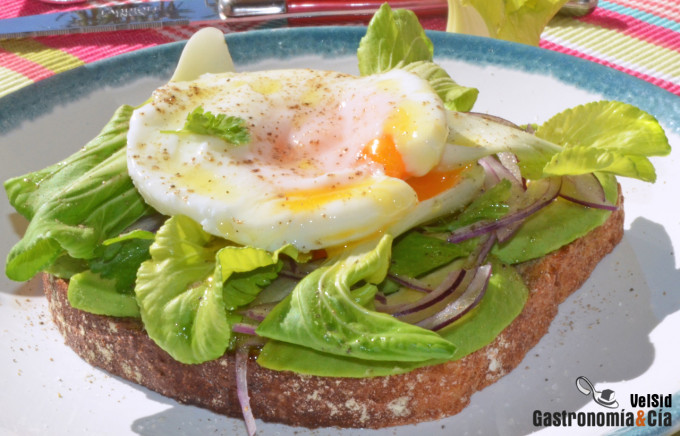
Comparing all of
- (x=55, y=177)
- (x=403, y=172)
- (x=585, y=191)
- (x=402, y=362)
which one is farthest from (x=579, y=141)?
(x=55, y=177)

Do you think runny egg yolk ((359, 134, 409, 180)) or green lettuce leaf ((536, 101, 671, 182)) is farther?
green lettuce leaf ((536, 101, 671, 182))

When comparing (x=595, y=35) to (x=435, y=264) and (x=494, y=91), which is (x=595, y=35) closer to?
(x=494, y=91)

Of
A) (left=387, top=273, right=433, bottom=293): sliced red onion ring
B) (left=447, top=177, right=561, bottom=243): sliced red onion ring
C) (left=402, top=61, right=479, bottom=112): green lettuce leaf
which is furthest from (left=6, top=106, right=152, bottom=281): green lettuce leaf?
(left=402, top=61, right=479, bottom=112): green lettuce leaf

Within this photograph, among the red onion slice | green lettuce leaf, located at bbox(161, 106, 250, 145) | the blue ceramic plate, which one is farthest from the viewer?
the red onion slice

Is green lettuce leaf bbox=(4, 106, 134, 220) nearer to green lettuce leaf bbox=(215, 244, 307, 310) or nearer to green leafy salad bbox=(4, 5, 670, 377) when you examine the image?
green leafy salad bbox=(4, 5, 670, 377)

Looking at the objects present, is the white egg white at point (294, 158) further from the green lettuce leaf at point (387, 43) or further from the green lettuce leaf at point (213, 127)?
the green lettuce leaf at point (387, 43)

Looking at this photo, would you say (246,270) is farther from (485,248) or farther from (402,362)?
(485,248)
